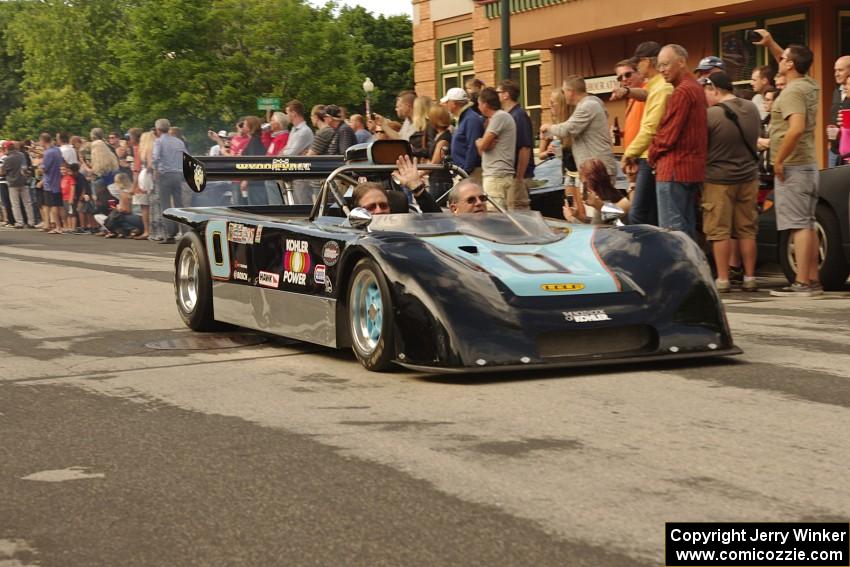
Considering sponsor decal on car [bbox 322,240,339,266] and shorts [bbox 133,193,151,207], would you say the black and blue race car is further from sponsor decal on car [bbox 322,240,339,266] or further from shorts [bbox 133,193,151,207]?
shorts [bbox 133,193,151,207]

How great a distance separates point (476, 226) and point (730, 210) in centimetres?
427

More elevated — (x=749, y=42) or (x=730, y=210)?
(x=749, y=42)

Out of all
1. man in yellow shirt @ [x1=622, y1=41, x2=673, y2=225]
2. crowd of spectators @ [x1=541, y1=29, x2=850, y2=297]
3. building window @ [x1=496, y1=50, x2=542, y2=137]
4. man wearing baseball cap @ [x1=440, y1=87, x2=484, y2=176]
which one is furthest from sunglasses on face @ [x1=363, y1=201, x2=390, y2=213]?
building window @ [x1=496, y1=50, x2=542, y2=137]

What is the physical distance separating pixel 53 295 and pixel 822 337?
734cm

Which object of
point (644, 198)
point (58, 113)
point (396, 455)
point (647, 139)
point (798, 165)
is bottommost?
point (396, 455)

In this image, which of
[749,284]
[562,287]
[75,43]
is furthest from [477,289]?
[75,43]

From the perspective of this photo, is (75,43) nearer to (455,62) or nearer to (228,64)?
(228,64)

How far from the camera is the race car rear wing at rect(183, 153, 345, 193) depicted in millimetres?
10750

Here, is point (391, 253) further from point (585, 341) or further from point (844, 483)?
point (844, 483)

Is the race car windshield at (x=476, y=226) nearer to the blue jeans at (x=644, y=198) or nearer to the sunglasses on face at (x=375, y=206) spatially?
the sunglasses on face at (x=375, y=206)

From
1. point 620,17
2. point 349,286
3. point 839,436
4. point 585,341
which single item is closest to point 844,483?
point 839,436

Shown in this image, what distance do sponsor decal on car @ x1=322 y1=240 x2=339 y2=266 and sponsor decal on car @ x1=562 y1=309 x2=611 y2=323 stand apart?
4.86 feet

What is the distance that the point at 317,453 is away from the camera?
552 centimetres

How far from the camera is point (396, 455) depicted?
5430 millimetres
